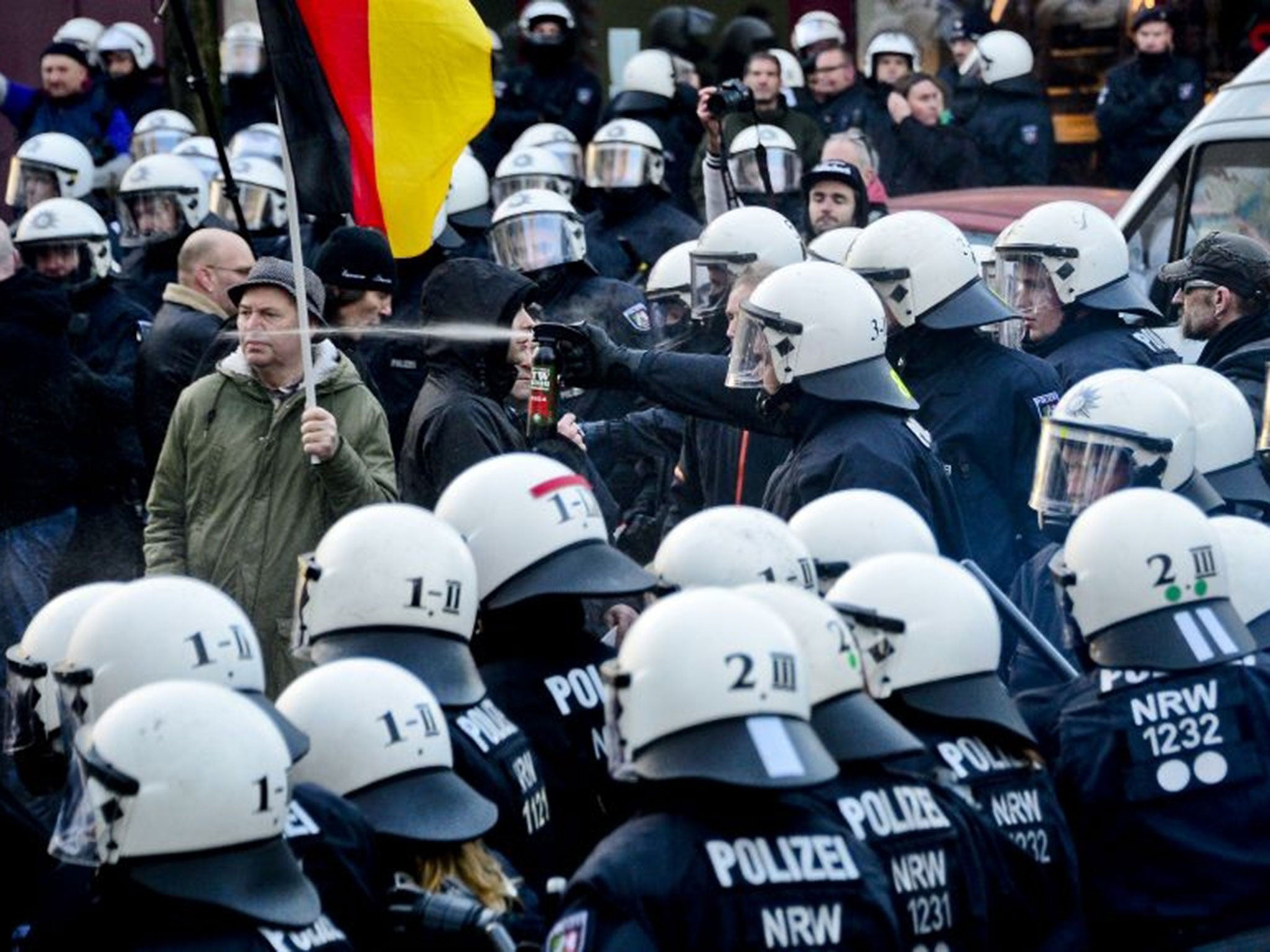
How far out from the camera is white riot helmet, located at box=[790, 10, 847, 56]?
1672 cm

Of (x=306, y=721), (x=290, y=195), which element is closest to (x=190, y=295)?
(x=290, y=195)

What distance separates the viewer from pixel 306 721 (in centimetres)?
538

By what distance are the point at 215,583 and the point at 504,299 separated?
4.14 ft

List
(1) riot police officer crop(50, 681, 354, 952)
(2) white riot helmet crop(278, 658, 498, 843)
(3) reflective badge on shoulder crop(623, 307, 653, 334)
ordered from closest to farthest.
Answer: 1. (1) riot police officer crop(50, 681, 354, 952)
2. (2) white riot helmet crop(278, 658, 498, 843)
3. (3) reflective badge on shoulder crop(623, 307, 653, 334)

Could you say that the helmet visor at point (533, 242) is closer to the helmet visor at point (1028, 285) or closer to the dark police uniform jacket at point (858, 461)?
the helmet visor at point (1028, 285)

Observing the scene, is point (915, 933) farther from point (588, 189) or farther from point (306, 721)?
point (588, 189)

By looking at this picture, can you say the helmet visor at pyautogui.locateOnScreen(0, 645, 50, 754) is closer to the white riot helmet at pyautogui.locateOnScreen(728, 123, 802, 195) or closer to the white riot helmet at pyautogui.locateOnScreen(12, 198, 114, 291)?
the white riot helmet at pyautogui.locateOnScreen(12, 198, 114, 291)

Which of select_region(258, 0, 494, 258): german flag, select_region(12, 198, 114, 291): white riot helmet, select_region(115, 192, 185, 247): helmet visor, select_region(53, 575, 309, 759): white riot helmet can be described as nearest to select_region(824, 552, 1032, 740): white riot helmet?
select_region(53, 575, 309, 759): white riot helmet

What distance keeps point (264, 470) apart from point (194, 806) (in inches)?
143

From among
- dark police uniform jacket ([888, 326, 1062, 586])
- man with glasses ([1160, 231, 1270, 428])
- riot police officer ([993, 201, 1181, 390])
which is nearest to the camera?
dark police uniform jacket ([888, 326, 1062, 586])

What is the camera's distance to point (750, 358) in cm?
813

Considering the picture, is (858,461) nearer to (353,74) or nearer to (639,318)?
(353,74)

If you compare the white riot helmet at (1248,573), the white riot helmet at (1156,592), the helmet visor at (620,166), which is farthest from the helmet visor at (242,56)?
the white riot helmet at (1156,592)

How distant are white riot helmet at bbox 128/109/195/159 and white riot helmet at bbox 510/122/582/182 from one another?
1.83 m
